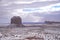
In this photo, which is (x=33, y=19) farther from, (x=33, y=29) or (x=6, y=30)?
(x=6, y=30)

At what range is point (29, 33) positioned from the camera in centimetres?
654

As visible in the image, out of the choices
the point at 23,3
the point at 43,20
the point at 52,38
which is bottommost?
the point at 52,38

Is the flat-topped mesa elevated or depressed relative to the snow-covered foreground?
elevated

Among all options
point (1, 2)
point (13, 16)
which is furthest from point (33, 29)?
point (1, 2)

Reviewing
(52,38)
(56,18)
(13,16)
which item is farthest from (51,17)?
(13,16)

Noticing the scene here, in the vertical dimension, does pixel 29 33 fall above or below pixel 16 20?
below

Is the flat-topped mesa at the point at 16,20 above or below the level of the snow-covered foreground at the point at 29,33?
above

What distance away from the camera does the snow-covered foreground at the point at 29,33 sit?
6.52m

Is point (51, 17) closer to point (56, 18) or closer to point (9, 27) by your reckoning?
point (56, 18)

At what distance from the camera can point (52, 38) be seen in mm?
6535

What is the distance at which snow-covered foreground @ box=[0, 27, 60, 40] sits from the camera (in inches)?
257

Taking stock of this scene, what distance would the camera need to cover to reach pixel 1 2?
6.55m

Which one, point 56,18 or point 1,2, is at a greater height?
point 1,2

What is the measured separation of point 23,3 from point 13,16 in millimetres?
411
